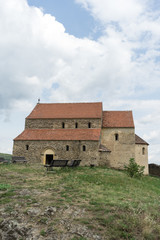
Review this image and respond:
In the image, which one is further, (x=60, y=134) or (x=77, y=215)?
(x=60, y=134)

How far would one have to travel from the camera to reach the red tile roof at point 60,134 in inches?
1086

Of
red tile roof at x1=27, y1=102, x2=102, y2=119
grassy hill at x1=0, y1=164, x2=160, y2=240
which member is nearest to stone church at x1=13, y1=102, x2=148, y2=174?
red tile roof at x1=27, y1=102, x2=102, y2=119

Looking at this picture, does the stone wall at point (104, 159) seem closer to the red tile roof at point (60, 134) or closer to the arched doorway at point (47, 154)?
the red tile roof at point (60, 134)

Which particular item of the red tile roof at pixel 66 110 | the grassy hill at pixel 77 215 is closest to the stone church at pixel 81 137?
the red tile roof at pixel 66 110

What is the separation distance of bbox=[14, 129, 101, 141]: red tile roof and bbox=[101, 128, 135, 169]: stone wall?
271cm

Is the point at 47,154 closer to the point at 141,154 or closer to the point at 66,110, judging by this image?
the point at 66,110

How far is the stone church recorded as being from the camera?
88.5 ft

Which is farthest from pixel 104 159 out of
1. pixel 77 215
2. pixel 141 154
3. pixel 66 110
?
pixel 77 215

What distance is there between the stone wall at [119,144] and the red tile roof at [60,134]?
2.71 metres

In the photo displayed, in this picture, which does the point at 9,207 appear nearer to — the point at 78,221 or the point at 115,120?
the point at 78,221

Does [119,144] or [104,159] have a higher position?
[119,144]

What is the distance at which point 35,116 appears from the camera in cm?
3184

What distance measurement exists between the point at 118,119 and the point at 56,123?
31.5 ft

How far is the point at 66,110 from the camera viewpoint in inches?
1280
